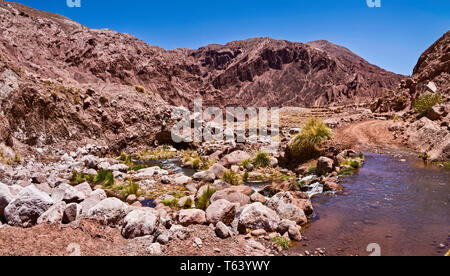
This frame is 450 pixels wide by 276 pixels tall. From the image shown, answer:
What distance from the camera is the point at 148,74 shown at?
51.3m

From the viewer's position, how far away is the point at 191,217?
556 cm

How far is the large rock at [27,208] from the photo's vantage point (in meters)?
4.95

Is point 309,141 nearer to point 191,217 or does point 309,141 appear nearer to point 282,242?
point 282,242

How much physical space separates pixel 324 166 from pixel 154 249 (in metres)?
8.05

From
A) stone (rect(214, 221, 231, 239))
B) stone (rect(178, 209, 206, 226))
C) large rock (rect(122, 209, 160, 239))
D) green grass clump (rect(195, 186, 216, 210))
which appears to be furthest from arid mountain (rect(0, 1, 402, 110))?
stone (rect(214, 221, 231, 239))

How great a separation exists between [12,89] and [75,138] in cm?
437

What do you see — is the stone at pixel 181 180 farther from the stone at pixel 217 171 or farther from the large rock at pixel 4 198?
the large rock at pixel 4 198

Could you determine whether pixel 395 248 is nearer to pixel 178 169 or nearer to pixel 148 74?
pixel 178 169

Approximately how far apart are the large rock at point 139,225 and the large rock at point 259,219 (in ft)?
5.98

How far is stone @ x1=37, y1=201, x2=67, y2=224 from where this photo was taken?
4.95 meters

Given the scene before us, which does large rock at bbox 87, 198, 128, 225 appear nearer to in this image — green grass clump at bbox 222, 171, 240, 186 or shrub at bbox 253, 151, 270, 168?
green grass clump at bbox 222, 171, 240, 186

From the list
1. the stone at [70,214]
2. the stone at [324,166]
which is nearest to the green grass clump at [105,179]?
the stone at [70,214]

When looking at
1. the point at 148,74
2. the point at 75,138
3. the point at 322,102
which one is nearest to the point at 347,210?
the point at 75,138

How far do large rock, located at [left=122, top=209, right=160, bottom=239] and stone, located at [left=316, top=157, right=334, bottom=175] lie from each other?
7.50 meters
